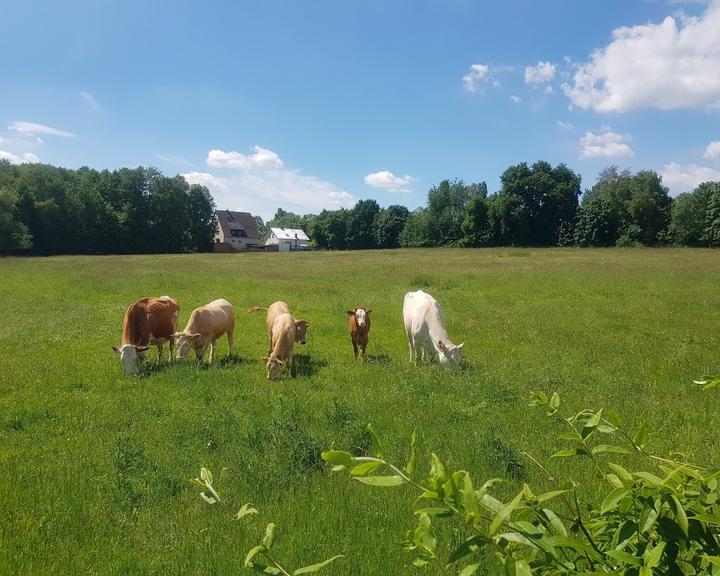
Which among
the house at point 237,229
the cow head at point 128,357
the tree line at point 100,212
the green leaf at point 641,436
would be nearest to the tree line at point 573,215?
the house at point 237,229

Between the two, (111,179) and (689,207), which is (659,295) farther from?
(111,179)

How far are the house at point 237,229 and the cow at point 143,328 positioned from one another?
117839 millimetres

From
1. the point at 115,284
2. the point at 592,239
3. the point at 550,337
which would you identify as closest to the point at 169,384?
the point at 550,337

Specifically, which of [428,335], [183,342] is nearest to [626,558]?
[428,335]

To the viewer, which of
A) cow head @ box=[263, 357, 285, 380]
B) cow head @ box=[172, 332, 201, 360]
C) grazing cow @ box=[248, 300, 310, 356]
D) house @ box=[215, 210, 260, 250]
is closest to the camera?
cow head @ box=[263, 357, 285, 380]

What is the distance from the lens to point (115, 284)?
30.3m

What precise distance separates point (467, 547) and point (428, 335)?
11.9m

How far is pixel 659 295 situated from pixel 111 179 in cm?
9473

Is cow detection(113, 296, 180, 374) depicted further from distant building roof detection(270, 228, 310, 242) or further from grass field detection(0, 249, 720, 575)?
distant building roof detection(270, 228, 310, 242)

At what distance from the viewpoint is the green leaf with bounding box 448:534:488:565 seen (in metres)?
1.08

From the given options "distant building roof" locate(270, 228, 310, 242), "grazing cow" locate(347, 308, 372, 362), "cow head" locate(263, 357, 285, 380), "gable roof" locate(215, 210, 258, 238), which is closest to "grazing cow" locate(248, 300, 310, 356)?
"grazing cow" locate(347, 308, 372, 362)

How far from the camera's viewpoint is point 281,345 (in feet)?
39.1

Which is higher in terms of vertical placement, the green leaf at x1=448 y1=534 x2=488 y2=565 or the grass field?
the green leaf at x1=448 y1=534 x2=488 y2=565

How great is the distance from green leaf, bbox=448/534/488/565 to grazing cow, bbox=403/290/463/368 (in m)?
10.7
